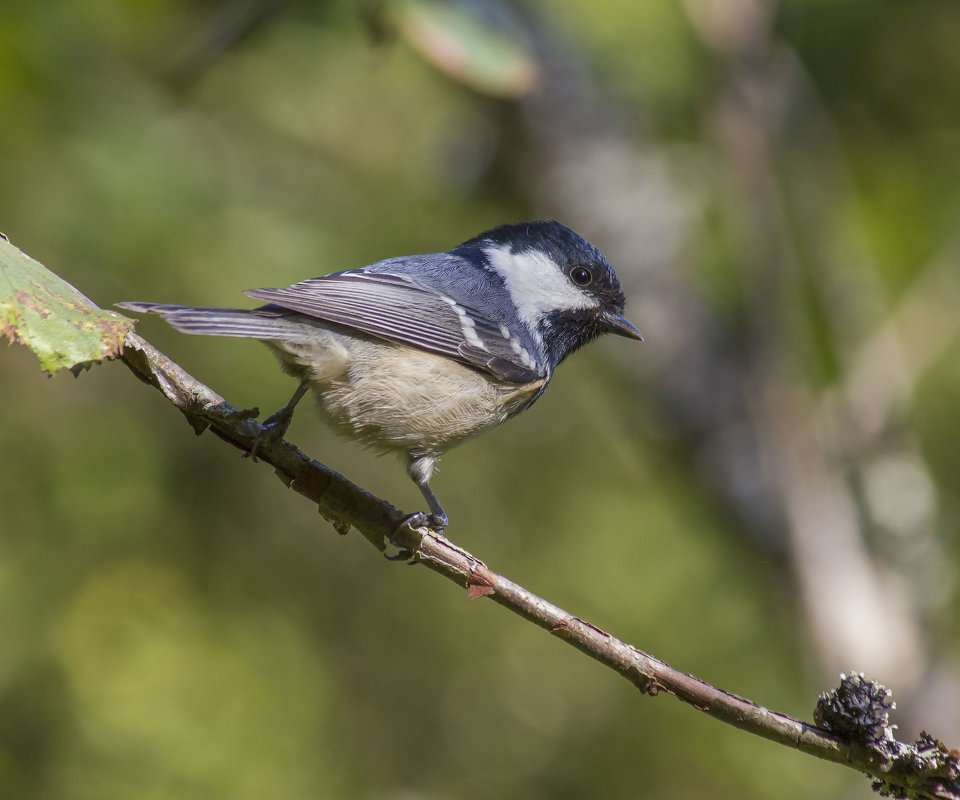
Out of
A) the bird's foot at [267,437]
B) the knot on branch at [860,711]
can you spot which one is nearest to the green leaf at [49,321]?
the bird's foot at [267,437]

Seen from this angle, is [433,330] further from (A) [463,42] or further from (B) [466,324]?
(A) [463,42]

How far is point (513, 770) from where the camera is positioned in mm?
4062

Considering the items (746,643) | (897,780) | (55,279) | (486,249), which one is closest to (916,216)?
(746,643)

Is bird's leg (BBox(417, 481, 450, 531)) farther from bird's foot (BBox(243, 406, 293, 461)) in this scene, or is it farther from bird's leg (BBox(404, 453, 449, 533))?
bird's foot (BBox(243, 406, 293, 461))

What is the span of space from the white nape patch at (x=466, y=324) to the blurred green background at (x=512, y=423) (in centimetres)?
66

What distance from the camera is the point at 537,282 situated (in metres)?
3.20

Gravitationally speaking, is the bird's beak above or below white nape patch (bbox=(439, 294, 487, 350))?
above

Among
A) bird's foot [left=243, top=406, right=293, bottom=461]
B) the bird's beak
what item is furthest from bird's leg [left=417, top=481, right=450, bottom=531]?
the bird's beak

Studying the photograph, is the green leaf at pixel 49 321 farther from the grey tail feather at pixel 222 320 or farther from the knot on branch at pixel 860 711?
the knot on branch at pixel 860 711

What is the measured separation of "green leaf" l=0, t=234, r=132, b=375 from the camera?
157 cm

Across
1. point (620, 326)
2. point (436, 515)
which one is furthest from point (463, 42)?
point (436, 515)

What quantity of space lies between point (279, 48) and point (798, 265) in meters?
3.04

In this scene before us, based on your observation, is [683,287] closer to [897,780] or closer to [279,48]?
[279,48]

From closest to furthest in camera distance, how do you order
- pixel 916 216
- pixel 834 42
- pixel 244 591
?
pixel 244 591 < pixel 916 216 < pixel 834 42
